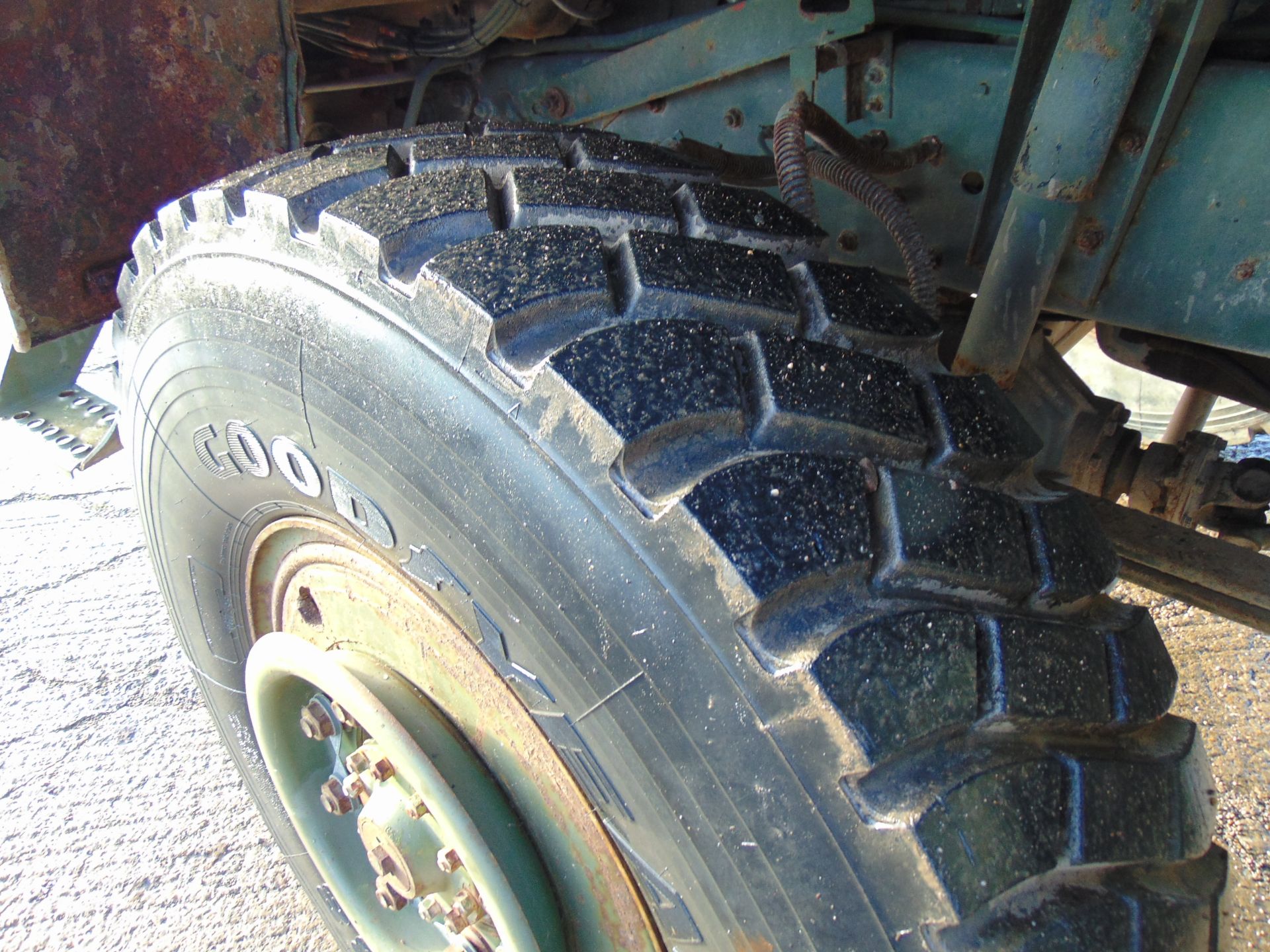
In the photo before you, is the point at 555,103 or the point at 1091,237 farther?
the point at 555,103

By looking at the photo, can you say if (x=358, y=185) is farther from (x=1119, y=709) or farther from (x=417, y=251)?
(x=1119, y=709)

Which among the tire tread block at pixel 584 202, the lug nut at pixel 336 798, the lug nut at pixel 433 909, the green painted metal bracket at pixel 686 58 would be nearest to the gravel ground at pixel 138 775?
the lug nut at pixel 336 798

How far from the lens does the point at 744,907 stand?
723 millimetres

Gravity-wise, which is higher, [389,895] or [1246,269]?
[1246,269]

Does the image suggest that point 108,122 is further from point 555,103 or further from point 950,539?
point 950,539

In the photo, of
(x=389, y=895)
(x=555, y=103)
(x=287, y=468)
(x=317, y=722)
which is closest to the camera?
(x=287, y=468)

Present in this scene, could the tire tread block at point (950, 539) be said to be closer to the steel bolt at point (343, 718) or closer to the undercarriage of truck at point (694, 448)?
the undercarriage of truck at point (694, 448)

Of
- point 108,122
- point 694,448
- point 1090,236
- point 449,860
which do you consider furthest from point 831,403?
point 108,122

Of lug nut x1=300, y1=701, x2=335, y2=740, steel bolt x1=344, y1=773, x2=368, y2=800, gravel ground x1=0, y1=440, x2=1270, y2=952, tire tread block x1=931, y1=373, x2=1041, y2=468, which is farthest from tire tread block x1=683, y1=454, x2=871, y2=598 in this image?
gravel ground x1=0, y1=440, x2=1270, y2=952

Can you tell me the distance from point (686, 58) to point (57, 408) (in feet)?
3.90

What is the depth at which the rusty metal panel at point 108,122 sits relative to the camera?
48.4 inches

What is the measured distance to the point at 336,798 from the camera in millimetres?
1217

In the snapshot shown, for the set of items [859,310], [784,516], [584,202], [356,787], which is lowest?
[356,787]

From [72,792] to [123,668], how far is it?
0.38m
